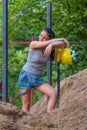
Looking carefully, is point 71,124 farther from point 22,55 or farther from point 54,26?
point 54,26

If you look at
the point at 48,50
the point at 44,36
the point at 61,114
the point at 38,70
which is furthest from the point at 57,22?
the point at 61,114

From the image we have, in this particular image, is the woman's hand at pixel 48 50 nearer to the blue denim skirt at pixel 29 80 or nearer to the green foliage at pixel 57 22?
the blue denim skirt at pixel 29 80

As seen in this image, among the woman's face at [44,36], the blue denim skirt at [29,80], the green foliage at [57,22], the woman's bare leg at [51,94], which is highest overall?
the woman's face at [44,36]

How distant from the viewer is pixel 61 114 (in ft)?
21.6

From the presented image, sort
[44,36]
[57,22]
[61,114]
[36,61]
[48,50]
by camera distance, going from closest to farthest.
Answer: [61,114]
[48,50]
[36,61]
[44,36]
[57,22]

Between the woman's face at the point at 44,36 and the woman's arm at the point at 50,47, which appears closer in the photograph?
the woman's arm at the point at 50,47

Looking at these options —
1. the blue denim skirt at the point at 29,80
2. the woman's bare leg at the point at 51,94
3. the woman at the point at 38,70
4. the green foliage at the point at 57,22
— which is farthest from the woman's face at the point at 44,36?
the green foliage at the point at 57,22

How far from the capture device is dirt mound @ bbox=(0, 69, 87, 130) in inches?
144

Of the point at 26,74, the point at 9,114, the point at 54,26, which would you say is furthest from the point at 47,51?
the point at 54,26

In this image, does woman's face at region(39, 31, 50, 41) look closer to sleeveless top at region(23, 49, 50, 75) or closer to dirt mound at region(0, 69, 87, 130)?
sleeveless top at region(23, 49, 50, 75)

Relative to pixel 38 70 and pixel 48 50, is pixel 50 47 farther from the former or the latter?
pixel 38 70

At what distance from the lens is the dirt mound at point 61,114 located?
367 cm

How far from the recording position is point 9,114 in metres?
3.89

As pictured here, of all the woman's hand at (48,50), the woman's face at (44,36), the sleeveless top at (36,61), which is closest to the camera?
the woman's hand at (48,50)
